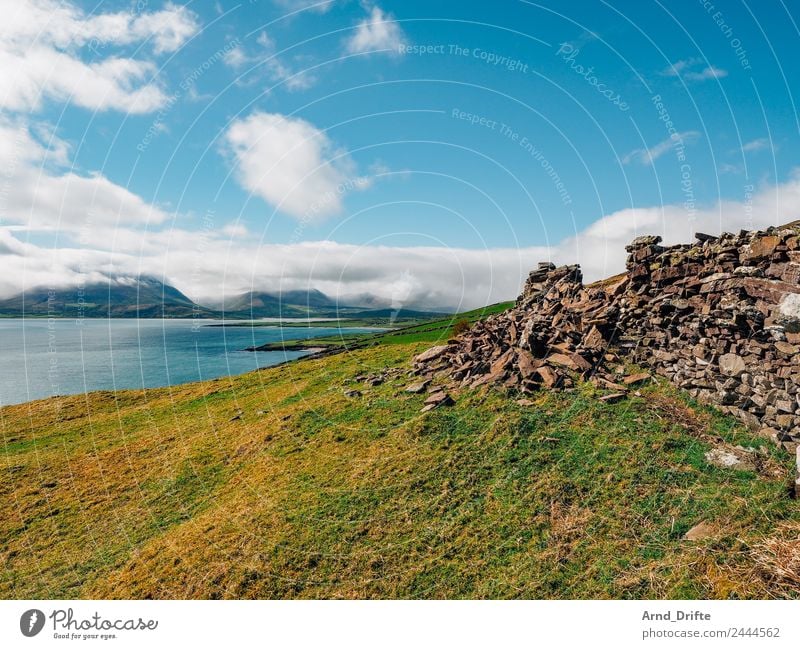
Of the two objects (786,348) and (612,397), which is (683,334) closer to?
(786,348)

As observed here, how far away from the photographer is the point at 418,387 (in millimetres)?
19797

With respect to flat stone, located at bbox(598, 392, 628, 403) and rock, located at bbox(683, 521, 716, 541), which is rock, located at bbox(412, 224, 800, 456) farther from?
rock, located at bbox(683, 521, 716, 541)

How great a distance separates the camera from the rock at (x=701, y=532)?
335 inches

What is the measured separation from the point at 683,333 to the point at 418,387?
1162cm

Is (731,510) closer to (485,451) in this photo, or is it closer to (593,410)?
(593,410)

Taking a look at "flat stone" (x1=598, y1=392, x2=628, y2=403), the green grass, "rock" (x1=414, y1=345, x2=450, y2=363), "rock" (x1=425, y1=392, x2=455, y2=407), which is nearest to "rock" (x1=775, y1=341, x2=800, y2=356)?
"flat stone" (x1=598, y1=392, x2=628, y2=403)

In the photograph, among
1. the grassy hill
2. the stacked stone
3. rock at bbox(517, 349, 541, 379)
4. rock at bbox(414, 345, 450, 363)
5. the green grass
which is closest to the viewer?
the grassy hill

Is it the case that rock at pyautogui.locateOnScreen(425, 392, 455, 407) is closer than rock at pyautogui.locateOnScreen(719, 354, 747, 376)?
No

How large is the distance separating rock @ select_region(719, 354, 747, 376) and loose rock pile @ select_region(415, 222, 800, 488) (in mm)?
32

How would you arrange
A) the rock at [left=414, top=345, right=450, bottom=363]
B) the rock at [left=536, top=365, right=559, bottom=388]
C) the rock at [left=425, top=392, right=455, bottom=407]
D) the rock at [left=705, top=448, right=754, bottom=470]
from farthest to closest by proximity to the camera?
the rock at [left=414, top=345, right=450, bottom=363]
the rock at [left=425, top=392, right=455, bottom=407]
the rock at [left=536, top=365, right=559, bottom=388]
the rock at [left=705, top=448, right=754, bottom=470]

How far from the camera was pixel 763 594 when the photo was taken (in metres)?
7.14

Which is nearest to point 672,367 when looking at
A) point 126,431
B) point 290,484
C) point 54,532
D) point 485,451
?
point 485,451

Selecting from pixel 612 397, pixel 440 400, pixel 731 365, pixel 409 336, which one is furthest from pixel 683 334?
pixel 409 336

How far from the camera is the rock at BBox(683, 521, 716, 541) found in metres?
8.50
